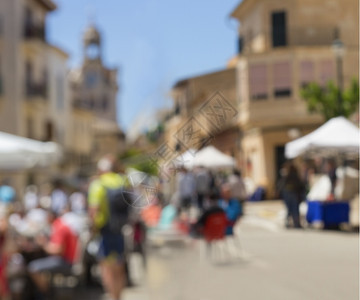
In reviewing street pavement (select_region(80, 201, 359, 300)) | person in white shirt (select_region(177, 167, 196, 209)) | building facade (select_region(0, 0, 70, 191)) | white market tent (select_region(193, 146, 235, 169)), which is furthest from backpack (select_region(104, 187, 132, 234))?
building facade (select_region(0, 0, 70, 191))

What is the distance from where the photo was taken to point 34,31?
1692 inches

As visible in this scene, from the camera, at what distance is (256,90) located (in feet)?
4.33

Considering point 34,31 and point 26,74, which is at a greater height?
point 34,31

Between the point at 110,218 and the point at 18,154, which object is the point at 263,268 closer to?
Result: the point at 110,218

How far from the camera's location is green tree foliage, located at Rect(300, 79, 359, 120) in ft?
4.36

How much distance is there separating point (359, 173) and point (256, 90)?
257mm

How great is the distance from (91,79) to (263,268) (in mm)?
126116

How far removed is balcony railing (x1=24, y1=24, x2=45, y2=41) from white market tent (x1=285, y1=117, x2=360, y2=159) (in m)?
42.2

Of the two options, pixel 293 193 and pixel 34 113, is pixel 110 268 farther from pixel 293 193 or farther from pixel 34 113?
pixel 34 113

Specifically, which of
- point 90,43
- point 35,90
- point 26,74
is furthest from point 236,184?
point 90,43

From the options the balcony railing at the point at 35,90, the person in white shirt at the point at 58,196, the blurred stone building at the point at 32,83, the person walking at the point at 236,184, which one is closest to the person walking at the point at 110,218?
the person walking at the point at 236,184

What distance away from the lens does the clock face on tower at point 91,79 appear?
412ft

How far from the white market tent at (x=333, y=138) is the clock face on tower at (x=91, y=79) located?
125244 mm

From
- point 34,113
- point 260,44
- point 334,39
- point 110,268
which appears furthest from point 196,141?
point 34,113
